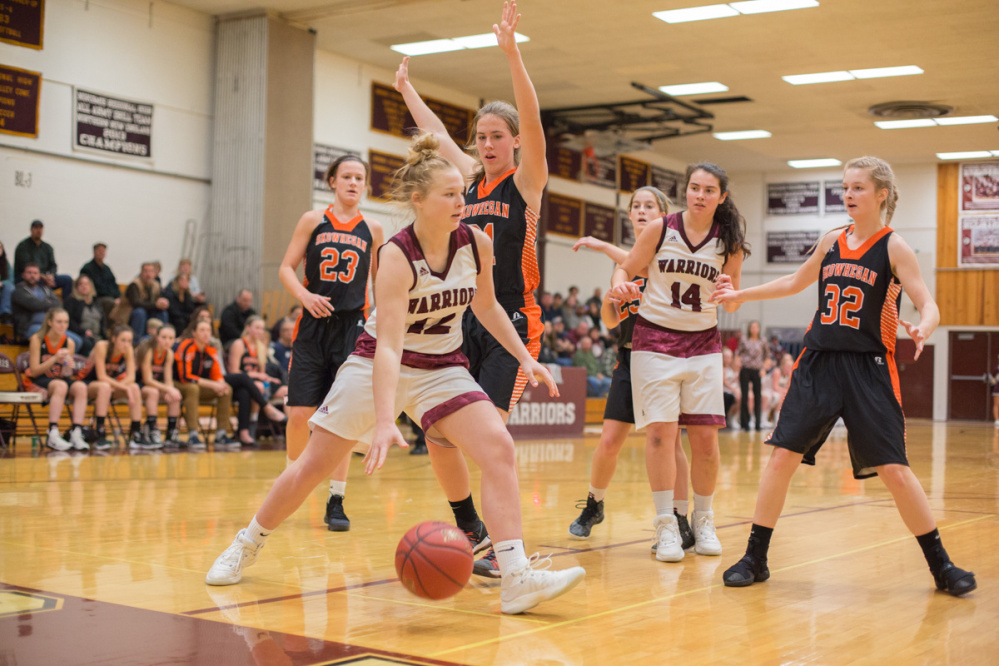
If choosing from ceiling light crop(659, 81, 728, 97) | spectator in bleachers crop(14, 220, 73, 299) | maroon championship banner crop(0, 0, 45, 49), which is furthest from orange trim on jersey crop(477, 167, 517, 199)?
ceiling light crop(659, 81, 728, 97)

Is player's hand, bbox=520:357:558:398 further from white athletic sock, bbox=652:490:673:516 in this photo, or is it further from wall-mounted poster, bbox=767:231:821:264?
wall-mounted poster, bbox=767:231:821:264

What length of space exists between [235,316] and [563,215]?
404 inches

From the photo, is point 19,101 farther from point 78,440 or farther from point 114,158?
point 78,440

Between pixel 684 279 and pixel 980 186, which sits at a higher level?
pixel 980 186

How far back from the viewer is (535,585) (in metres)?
3.48

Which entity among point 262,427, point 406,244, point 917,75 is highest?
point 917,75

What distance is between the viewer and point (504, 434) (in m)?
3.57

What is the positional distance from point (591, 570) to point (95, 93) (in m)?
12.1

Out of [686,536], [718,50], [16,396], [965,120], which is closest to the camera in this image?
[686,536]

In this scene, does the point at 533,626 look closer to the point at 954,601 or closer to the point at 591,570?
the point at 591,570

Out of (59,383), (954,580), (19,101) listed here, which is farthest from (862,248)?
(19,101)

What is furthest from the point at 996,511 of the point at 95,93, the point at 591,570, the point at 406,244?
the point at 95,93

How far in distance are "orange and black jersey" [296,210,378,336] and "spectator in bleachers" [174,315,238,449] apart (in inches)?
230

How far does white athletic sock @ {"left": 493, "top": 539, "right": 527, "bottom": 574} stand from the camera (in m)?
3.51
